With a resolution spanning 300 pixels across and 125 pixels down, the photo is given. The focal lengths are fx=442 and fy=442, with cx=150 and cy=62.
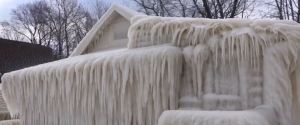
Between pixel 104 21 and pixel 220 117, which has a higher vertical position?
pixel 104 21

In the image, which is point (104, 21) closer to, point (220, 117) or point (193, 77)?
point (193, 77)

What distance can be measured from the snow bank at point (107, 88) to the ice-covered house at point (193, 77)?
0.04ft

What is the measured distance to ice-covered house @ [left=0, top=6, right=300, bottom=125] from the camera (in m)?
5.05

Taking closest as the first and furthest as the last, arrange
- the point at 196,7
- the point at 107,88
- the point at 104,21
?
1. the point at 107,88
2. the point at 104,21
3. the point at 196,7

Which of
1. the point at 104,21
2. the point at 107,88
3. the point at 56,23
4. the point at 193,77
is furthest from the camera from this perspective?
the point at 56,23

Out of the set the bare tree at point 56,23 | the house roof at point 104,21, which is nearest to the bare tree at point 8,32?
the bare tree at point 56,23

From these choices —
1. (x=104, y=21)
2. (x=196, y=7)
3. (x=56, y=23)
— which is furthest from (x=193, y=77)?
(x=56, y=23)

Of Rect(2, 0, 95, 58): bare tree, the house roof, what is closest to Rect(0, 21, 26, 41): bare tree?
Rect(2, 0, 95, 58): bare tree

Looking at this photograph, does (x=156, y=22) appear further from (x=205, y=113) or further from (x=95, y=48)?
(x=95, y=48)

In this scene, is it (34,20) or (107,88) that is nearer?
(107,88)

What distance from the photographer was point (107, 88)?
20.5ft

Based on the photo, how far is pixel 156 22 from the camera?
601 centimetres

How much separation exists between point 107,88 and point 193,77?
135 cm

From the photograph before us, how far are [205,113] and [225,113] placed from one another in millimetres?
229
